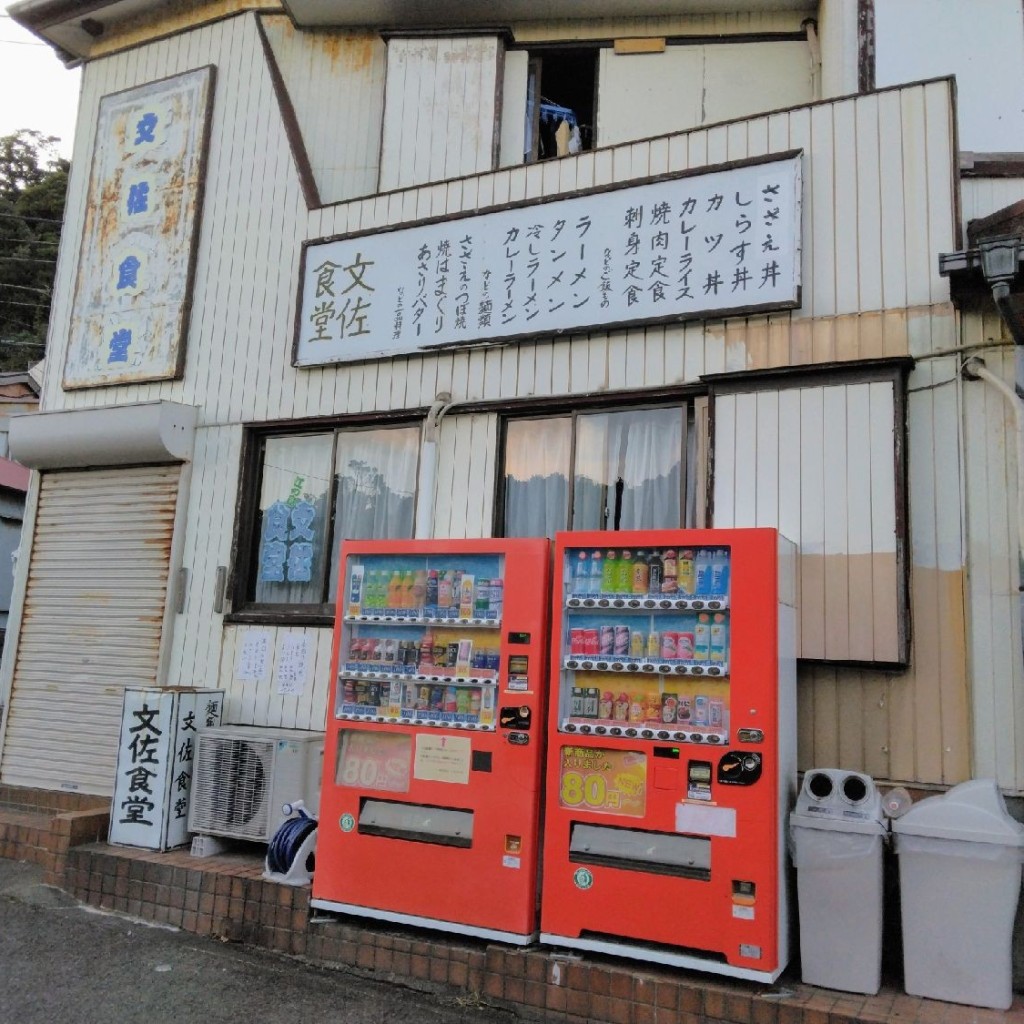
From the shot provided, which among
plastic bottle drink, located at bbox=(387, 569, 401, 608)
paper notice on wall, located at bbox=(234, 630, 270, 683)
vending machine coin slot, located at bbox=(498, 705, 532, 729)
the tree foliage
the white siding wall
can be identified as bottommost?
vending machine coin slot, located at bbox=(498, 705, 532, 729)

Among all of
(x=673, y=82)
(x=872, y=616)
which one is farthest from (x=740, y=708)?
(x=673, y=82)

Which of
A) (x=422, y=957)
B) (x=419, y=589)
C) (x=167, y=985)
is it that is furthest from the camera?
(x=419, y=589)

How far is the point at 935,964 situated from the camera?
181 inches

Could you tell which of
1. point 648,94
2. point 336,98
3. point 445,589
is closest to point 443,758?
point 445,589

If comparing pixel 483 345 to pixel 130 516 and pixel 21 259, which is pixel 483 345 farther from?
pixel 21 259

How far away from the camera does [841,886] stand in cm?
468

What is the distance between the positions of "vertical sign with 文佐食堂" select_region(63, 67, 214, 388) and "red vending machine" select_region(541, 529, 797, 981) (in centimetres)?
596

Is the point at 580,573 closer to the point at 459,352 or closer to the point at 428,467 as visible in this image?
the point at 428,467

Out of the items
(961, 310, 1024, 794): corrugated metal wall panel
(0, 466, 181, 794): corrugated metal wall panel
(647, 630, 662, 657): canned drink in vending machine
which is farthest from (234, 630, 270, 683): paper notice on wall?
(961, 310, 1024, 794): corrugated metal wall panel

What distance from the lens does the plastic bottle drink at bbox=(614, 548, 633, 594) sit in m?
5.23

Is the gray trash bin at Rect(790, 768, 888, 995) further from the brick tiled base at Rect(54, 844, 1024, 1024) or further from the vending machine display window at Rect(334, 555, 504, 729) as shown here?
the vending machine display window at Rect(334, 555, 504, 729)

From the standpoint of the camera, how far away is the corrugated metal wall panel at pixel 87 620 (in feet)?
29.0


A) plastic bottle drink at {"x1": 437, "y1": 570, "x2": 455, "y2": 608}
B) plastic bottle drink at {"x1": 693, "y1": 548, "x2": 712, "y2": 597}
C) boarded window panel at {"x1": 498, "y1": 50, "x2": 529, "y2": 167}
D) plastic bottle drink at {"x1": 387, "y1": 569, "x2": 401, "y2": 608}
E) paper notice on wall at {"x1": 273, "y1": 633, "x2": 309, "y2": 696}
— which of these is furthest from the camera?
boarded window panel at {"x1": 498, "y1": 50, "x2": 529, "y2": 167}

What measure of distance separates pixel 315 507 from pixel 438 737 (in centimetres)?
338
